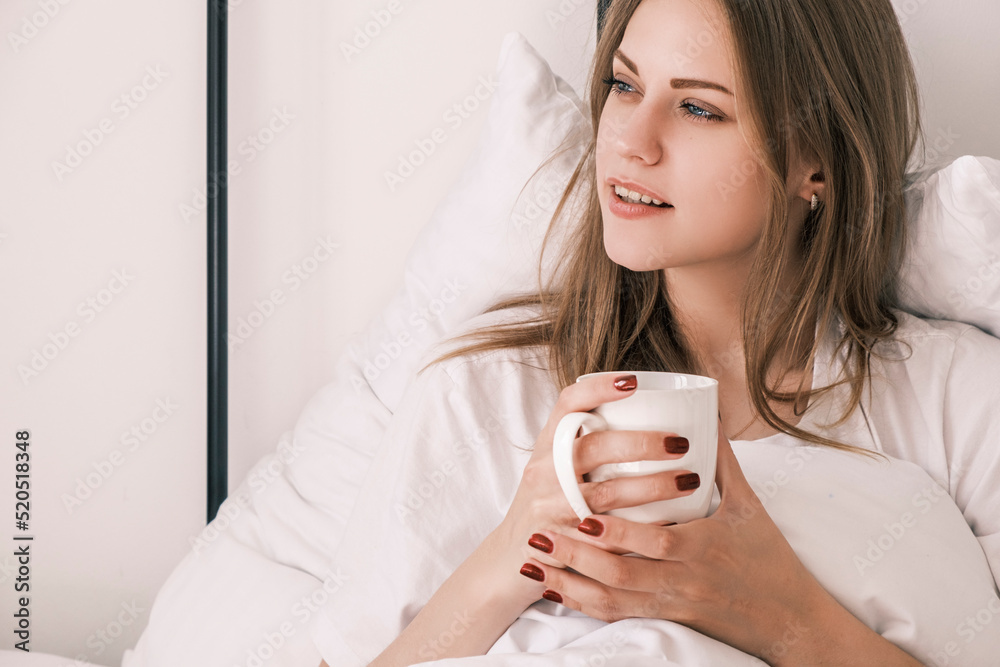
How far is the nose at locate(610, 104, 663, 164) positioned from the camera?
0.82m

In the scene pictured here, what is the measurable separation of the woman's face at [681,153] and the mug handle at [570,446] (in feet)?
1.05

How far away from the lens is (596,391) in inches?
22.5

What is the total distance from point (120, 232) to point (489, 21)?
664mm

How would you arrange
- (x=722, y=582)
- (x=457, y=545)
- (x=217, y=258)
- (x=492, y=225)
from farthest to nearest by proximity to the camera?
(x=217, y=258) → (x=492, y=225) → (x=457, y=545) → (x=722, y=582)

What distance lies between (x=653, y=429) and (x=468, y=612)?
0.27m

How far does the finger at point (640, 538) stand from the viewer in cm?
58

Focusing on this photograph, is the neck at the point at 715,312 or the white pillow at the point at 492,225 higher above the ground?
the white pillow at the point at 492,225

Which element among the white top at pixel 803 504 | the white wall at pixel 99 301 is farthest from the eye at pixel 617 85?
the white wall at pixel 99 301

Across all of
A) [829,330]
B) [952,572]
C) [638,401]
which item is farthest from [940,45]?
[638,401]

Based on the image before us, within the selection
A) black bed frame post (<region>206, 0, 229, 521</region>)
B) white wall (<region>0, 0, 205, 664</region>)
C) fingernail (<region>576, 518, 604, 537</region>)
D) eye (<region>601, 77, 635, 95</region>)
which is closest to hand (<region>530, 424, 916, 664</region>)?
fingernail (<region>576, 518, 604, 537</region>)

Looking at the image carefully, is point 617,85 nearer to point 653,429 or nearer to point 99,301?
point 653,429

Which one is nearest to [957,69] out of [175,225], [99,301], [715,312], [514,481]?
[715,312]

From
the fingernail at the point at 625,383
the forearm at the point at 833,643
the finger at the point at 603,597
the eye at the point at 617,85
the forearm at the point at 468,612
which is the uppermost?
the eye at the point at 617,85

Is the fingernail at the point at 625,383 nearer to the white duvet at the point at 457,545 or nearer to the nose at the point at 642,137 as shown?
the white duvet at the point at 457,545
